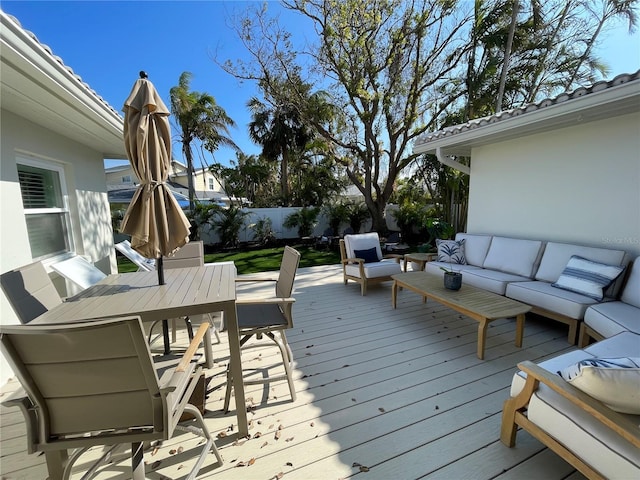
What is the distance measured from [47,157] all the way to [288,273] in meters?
3.73

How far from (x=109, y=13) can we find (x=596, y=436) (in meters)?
6.41

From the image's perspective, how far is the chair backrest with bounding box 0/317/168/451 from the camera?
1.17m

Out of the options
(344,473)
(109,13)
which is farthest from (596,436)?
(109,13)

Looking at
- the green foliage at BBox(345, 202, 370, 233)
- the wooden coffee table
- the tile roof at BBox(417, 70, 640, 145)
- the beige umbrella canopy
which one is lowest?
the wooden coffee table

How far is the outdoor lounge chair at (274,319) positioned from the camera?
92.5 inches

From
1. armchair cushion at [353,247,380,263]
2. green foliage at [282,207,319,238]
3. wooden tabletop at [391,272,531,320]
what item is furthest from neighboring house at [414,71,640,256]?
green foliage at [282,207,319,238]

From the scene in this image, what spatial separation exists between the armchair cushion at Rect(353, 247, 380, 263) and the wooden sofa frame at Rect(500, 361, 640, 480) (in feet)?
11.4

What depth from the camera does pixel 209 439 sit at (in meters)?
1.77

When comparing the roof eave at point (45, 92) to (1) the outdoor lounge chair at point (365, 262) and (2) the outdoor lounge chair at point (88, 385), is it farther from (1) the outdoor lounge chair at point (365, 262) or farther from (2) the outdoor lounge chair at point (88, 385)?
(1) the outdoor lounge chair at point (365, 262)

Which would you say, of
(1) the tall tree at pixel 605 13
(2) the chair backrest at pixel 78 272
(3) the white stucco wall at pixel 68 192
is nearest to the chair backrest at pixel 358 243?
(2) the chair backrest at pixel 78 272

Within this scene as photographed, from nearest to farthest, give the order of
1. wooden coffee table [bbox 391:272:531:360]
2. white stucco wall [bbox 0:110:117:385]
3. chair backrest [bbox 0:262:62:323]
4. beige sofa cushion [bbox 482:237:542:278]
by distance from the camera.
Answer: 1. chair backrest [bbox 0:262:62:323]
2. white stucco wall [bbox 0:110:117:385]
3. wooden coffee table [bbox 391:272:531:360]
4. beige sofa cushion [bbox 482:237:542:278]

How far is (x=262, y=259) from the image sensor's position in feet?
25.8

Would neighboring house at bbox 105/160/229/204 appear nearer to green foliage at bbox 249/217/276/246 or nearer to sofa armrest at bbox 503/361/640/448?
green foliage at bbox 249/217/276/246

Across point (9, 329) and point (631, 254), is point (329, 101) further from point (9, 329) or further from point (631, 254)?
point (9, 329)
